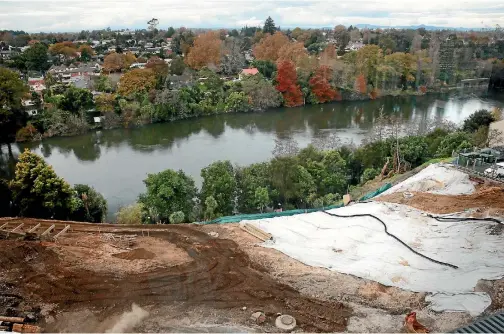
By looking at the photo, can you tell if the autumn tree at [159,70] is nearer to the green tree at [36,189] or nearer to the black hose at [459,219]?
the green tree at [36,189]

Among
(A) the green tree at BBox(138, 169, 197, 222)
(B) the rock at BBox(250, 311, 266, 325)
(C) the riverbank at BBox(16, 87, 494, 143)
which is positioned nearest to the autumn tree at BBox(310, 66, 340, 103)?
(C) the riverbank at BBox(16, 87, 494, 143)

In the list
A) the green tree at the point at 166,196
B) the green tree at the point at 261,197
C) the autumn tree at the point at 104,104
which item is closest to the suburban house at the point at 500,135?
the green tree at the point at 261,197

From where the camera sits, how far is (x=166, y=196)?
9.44m

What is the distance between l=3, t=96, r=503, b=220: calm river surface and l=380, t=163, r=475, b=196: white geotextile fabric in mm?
6490

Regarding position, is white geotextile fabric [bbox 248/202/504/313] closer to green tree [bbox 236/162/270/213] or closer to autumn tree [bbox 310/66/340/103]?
green tree [bbox 236/162/270/213]

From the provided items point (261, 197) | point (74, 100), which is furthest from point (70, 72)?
point (261, 197)

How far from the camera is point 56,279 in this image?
6.29 m

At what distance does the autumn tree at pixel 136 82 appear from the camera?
22.1m

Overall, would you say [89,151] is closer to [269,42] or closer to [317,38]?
[269,42]

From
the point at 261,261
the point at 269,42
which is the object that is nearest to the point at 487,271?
the point at 261,261

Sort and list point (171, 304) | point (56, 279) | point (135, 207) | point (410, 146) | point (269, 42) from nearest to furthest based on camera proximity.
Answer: point (171, 304) < point (56, 279) < point (135, 207) < point (410, 146) < point (269, 42)

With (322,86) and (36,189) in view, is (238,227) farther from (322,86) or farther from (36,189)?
(322,86)

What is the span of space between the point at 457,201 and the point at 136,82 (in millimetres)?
18029

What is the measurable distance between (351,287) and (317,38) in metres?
44.1
